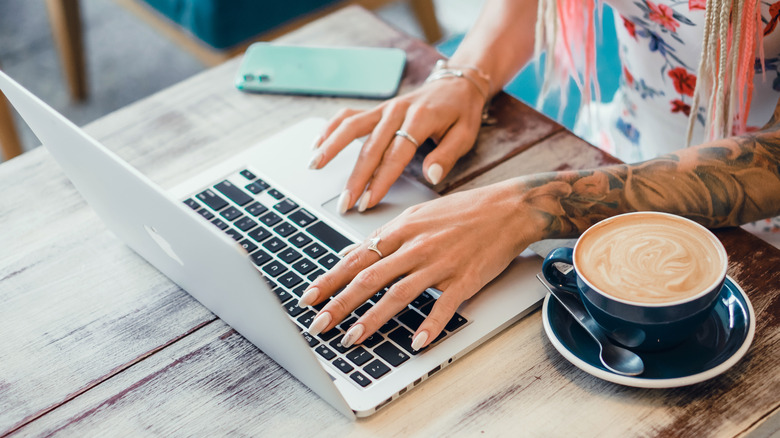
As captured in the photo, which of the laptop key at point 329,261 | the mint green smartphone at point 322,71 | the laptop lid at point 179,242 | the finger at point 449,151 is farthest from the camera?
the mint green smartphone at point 322,71

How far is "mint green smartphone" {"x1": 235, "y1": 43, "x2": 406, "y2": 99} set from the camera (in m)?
1.02

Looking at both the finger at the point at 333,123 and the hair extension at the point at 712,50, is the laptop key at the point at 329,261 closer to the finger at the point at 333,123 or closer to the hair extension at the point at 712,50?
the finger at the point at 333,123

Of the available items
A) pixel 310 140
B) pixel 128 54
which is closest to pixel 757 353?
pixel 310 140

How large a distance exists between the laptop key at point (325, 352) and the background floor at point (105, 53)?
1828mm

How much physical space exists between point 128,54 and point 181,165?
180 centimetres

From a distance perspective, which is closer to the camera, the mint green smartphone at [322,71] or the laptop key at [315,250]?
the laptop key at [315,250]

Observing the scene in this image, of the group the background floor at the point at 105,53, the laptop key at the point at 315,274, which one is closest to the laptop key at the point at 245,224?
the laptop key at the point at 315,274

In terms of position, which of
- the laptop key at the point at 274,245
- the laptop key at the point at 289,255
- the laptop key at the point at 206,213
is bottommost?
the laptop key at the point at 206,213

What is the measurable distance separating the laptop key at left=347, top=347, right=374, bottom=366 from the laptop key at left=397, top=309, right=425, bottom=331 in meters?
0.05

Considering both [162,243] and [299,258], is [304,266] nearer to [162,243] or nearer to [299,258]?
[299,258]

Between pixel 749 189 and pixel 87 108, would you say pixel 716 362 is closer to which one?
pixel 749 189

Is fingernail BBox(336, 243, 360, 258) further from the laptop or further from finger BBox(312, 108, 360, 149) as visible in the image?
finger BBox(312, 108, 360, 149)

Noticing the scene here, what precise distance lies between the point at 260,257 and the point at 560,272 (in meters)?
0.30

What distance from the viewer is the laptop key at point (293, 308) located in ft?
2.38
